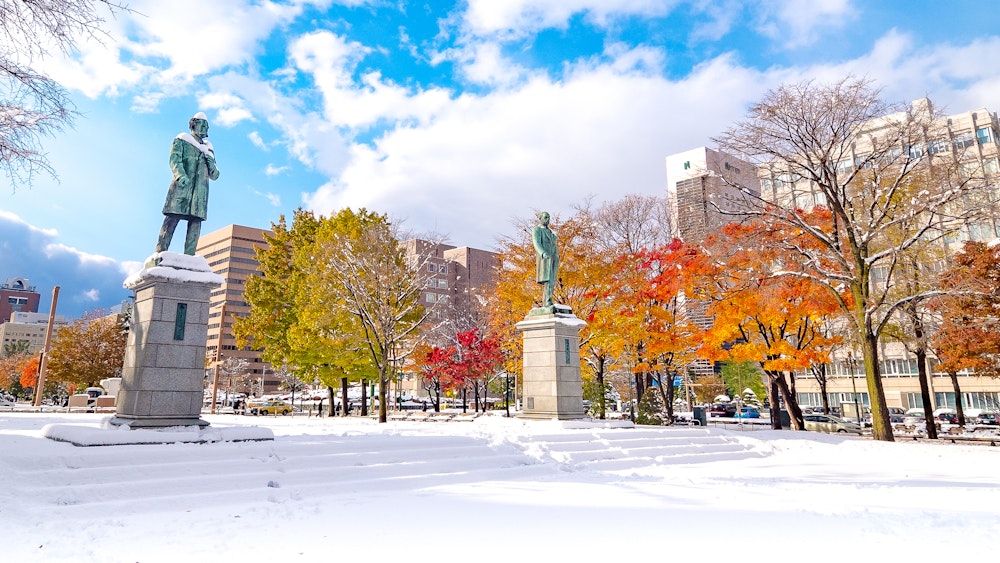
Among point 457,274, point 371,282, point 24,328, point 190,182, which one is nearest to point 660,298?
point 371,282

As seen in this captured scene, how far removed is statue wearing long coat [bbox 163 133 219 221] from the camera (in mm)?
11234

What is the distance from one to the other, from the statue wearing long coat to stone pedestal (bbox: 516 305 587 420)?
938 cm

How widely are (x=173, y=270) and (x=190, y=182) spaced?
1.98 meters

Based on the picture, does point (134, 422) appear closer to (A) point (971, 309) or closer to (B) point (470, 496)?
(B) point (470, 496)

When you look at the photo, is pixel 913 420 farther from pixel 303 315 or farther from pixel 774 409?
pixel 303 315

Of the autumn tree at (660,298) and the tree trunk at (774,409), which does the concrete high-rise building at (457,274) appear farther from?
the tree trunk at (774,409)

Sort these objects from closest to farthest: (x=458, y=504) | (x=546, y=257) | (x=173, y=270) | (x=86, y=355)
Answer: (x=458, y=504) < (x=173, y=270) < (x=546, y=257) < (x=86, y=355)

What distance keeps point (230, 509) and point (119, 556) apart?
1.93 metres

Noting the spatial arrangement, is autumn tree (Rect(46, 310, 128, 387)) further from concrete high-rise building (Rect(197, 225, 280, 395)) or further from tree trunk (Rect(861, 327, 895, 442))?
concrete high-rise building (Rect(197, 225, 280, 395))

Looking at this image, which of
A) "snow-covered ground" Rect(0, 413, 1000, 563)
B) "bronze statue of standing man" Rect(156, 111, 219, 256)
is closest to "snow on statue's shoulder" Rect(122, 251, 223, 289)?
"bronze statue of standing man" Rect(156, 111, 219, 256)

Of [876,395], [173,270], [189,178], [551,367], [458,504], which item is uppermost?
[189,178]

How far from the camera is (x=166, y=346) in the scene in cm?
1026

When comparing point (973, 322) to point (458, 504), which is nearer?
point (458, 504)

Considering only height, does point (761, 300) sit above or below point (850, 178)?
below
